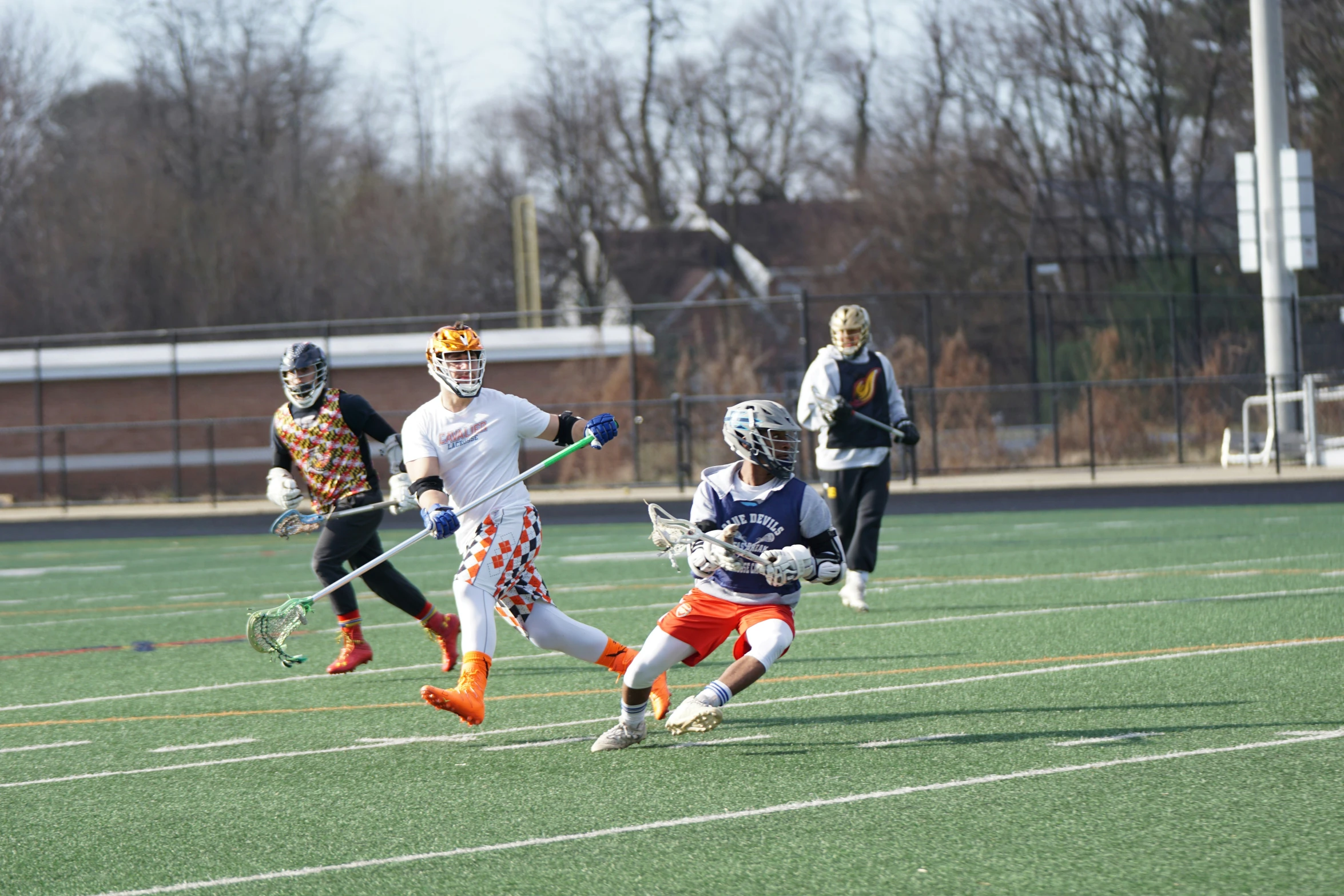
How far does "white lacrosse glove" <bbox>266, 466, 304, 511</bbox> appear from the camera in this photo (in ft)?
27.0

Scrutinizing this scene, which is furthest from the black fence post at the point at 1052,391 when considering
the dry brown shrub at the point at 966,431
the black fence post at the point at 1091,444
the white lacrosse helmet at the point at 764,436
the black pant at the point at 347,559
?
the white lacrosse helmet at the point at 764,436

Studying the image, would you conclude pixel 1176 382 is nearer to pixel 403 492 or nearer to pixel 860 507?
pixel 860 507

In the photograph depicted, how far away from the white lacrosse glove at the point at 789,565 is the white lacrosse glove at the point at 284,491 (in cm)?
336

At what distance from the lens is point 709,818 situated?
16.9 ft

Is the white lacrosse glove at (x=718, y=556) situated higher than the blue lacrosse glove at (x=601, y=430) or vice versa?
the blue lacrosse glove at (x=601, y=430)

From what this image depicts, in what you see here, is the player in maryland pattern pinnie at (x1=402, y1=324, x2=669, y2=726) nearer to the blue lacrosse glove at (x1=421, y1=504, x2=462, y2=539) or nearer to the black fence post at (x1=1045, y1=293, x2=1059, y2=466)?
the blue lacrosse glove at (x1=421, y1=504, x2=462, y2=539)

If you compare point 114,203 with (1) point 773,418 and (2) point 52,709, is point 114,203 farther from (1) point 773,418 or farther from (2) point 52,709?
(1) point 773,418

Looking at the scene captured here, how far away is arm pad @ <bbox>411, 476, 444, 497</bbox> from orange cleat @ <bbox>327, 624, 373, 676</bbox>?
2.33 metres

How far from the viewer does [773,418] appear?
19.7 feet

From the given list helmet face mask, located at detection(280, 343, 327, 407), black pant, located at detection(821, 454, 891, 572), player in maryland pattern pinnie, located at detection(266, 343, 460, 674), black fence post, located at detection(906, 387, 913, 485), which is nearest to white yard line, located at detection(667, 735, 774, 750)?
player in maryland pattern pinnie, located at detection(266, 343, 460, 674)

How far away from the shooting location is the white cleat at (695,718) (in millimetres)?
5777

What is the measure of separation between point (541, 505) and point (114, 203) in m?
27.4

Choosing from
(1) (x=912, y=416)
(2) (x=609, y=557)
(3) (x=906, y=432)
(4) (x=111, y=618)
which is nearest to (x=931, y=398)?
(1) (x=912, y=416)

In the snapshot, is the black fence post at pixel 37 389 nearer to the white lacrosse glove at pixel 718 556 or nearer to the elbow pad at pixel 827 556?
the white lacrosse glove at pixel 718 556
